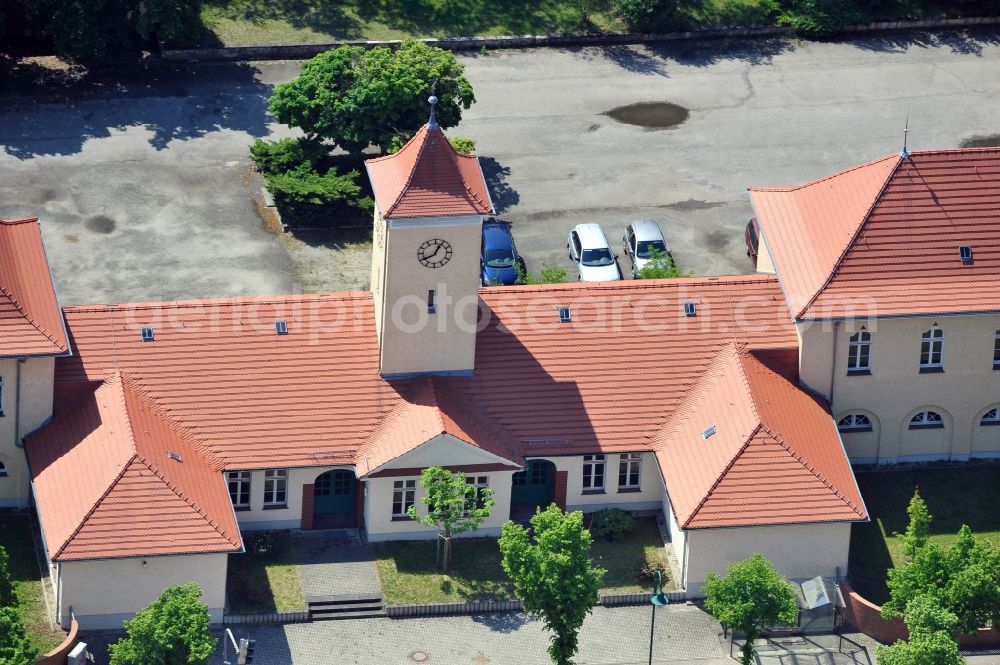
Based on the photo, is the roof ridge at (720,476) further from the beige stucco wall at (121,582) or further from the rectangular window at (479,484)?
the beige stucco wall at (121,582)

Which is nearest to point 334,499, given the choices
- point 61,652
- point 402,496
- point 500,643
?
point 402,496

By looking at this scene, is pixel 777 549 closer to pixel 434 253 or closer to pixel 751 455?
pixel 751 455

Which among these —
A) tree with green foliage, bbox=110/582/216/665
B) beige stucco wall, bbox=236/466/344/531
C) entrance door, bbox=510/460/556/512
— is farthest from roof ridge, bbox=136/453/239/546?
entrance door, bbox=510/460/556/512

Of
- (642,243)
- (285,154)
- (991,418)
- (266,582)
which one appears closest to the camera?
(266,582)

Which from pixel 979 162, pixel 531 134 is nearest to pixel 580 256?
pixel 531 134

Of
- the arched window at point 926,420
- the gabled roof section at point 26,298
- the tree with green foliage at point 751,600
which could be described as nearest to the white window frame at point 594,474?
the tree with green foliage at point 751,600

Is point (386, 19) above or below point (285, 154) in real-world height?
above
